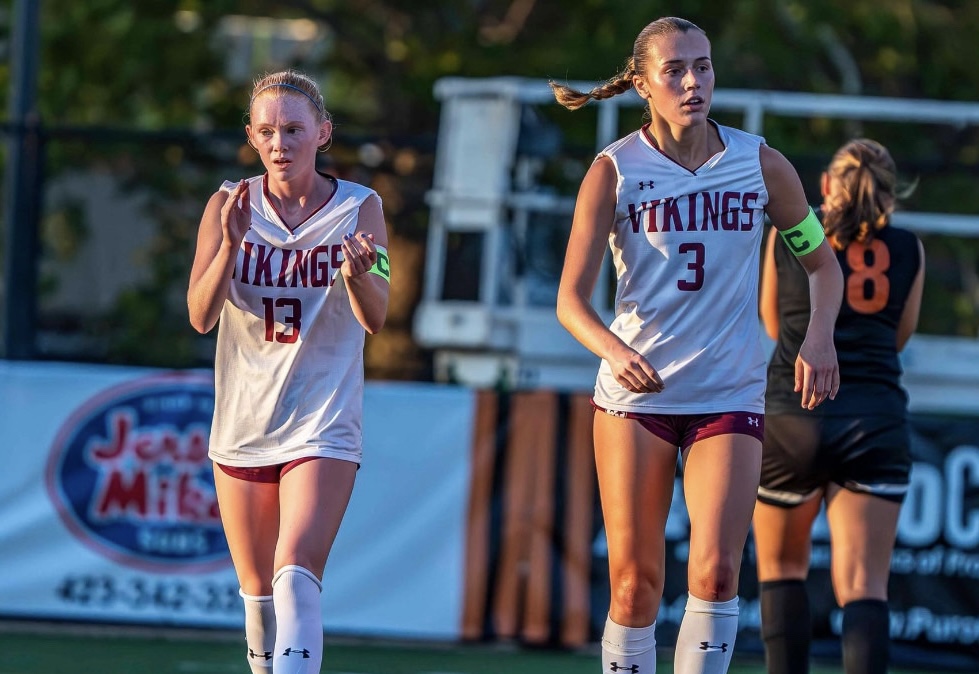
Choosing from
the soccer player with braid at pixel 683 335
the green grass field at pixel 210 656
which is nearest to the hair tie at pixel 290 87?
the soccer player with braid at pixel 683 335

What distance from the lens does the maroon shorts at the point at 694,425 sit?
4809mm

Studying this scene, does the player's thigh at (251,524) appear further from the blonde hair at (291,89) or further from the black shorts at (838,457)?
the black shorts at (838,457)

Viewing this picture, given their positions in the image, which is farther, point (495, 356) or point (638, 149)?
point (495, 356)

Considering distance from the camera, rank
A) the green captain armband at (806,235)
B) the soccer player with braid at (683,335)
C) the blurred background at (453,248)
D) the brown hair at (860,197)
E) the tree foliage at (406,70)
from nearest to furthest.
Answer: the soccer player with braid at (683,335) < the green captain armband at (806,235) < the brown hair at (860,197) < the blurred background at (453,248) < the tree foliage at (406,70)

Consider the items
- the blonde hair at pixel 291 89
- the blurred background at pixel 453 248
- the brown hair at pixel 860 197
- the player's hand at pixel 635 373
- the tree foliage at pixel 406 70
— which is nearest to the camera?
the player's hand at pixel 635 373

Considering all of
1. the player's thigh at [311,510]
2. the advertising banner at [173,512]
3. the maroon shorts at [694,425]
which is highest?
the maroon shorts at [694,425]

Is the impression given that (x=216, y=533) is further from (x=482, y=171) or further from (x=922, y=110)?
(x=922, y=110)

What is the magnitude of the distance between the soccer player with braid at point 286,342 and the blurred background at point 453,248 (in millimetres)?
3177

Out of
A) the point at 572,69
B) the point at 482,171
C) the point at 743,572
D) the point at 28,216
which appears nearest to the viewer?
the point at 743,572

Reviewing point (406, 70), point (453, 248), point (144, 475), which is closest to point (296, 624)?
point (144, 475)

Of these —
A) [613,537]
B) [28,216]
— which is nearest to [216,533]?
[28,216]

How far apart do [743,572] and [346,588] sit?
6.61 feet

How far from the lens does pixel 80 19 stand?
14.7 meters

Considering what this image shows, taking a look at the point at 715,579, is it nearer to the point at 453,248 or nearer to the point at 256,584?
the point at 256,584
